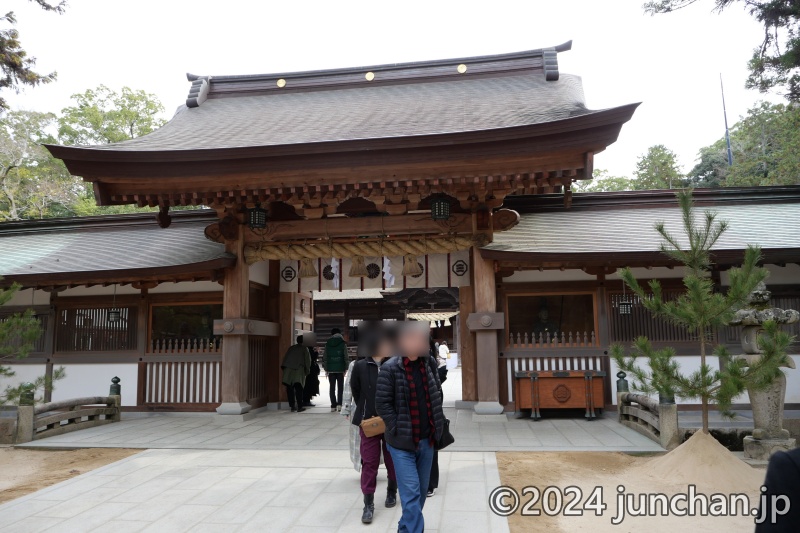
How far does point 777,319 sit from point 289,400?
8.49 metres

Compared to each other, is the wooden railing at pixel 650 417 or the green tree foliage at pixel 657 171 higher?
the green tree foliage at pixel 657 171

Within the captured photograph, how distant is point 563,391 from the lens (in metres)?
9.30

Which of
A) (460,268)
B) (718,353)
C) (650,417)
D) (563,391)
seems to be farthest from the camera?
(460,268)

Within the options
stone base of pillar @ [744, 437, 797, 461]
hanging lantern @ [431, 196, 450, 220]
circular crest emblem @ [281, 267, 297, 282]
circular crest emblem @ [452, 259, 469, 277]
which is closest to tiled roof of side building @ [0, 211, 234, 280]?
circular crest emblem @ [281, 267, 297, 282]

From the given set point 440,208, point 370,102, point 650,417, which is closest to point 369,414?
point 650,417

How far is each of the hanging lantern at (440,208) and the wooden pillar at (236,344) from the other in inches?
141

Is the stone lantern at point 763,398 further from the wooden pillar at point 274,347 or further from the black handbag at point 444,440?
the wooden pillar at point 274,347

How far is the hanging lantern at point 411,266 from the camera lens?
1011 centimetres

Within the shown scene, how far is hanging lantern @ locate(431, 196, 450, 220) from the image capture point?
938 cm

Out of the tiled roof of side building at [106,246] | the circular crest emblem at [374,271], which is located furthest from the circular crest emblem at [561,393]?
the tiled roof of side building at [106,246]

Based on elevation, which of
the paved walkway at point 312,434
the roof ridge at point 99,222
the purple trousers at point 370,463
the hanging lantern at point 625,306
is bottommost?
the paved walkway at point 312,434

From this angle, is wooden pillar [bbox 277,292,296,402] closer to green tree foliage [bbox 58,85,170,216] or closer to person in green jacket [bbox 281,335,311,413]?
person in green jacket [bbox 281,335,311,413]

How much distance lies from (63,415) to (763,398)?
33.1 ft

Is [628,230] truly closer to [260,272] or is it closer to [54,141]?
[260,272]
